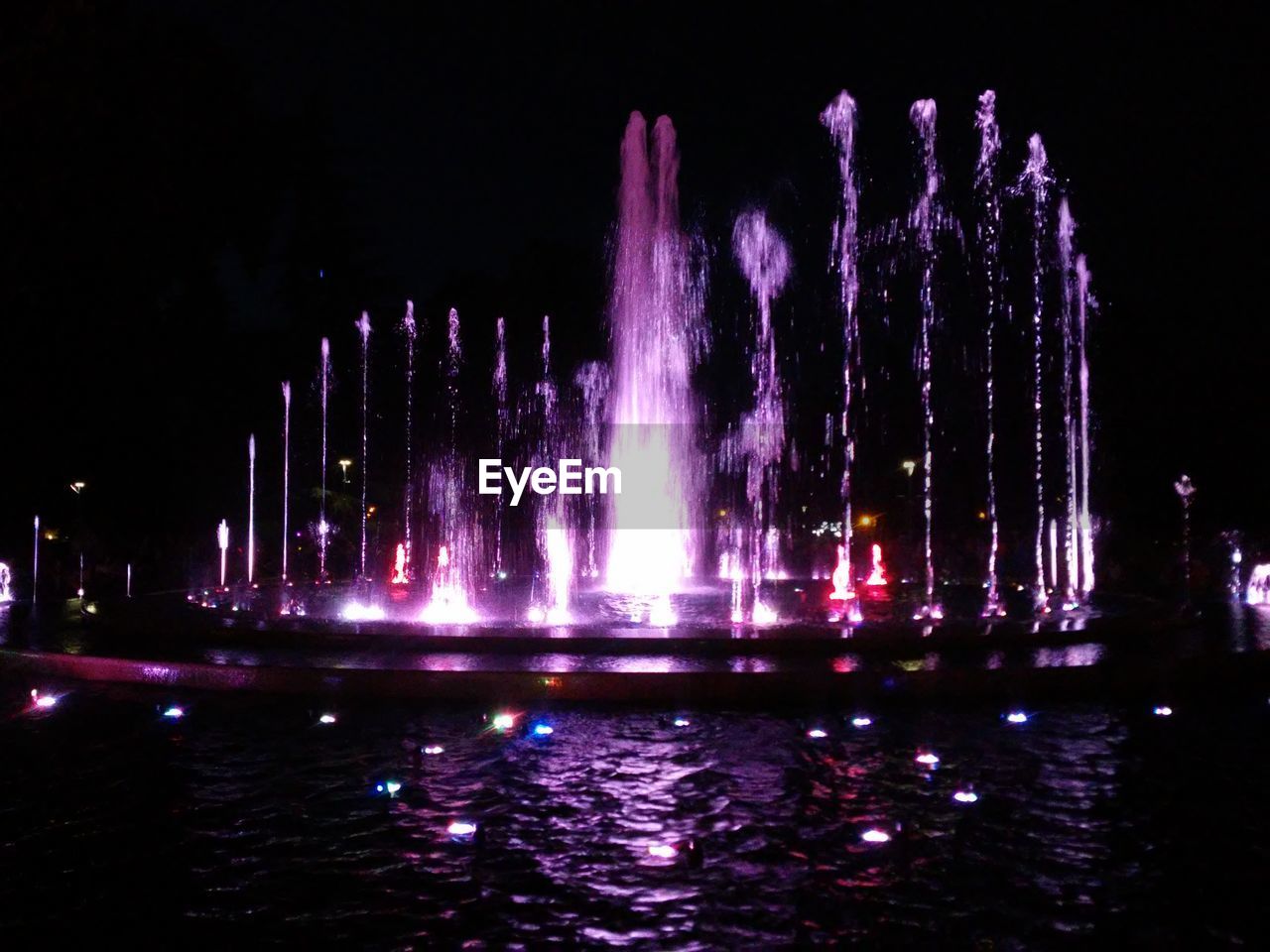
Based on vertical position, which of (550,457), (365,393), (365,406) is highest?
(365,393)

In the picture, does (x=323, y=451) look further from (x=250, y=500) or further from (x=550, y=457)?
(x=550, y=457)

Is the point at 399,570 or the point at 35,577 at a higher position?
the point at 399,570

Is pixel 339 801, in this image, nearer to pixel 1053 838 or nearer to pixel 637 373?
pixel 1053 838

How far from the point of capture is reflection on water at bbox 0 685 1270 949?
5000 mm

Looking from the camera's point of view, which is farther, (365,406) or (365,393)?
(365,393)

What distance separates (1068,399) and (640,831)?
33.4 metres

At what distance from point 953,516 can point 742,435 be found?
14978 mm

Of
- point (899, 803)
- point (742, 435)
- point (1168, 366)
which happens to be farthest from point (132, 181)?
point (742, 435)

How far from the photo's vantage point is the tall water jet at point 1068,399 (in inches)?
1068

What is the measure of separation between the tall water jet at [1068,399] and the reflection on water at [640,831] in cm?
1759

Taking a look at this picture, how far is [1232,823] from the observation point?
6363 millimetres

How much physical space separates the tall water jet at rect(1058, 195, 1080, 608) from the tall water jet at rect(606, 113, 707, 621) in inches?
385

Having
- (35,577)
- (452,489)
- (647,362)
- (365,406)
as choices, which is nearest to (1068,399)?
(647,362)

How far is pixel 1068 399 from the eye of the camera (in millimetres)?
36125
